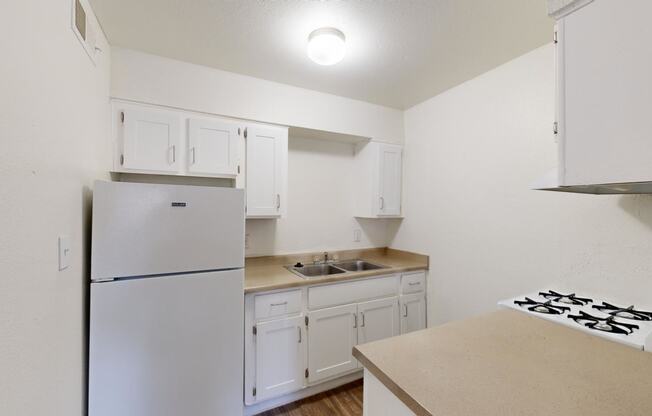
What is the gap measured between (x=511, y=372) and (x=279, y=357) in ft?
4.76

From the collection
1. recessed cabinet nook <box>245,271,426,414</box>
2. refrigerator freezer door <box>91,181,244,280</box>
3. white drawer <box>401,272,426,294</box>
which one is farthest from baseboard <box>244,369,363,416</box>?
refrigerator freezer door <box>91,181,244,280</box>

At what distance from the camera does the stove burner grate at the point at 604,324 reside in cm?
107

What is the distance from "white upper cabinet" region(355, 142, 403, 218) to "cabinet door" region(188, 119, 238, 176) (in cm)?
127

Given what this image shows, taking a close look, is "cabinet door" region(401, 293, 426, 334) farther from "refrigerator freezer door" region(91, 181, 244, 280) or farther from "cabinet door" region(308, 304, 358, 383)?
"refrigerator freezer door" region(91, 181, 244, 280)

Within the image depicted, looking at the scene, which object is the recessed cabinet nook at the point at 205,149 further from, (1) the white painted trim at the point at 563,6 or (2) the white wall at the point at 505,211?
(1) the white painted trim at the point at 563,6

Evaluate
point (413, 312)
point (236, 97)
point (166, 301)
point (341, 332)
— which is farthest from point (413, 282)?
point (236, 97)

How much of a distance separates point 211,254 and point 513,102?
2.19 meters

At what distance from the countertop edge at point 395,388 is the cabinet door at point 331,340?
1.13 m

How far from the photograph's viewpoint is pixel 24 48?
0.78 meters

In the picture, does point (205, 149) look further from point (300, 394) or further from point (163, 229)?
point (300, 394)

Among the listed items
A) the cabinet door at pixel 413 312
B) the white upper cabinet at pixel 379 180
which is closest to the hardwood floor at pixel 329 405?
the cabinet door at pixel 413 312

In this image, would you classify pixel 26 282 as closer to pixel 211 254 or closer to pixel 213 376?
pixel 211 254

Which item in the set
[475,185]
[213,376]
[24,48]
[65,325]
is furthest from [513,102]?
[65,325]

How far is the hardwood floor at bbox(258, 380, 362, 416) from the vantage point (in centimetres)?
182
